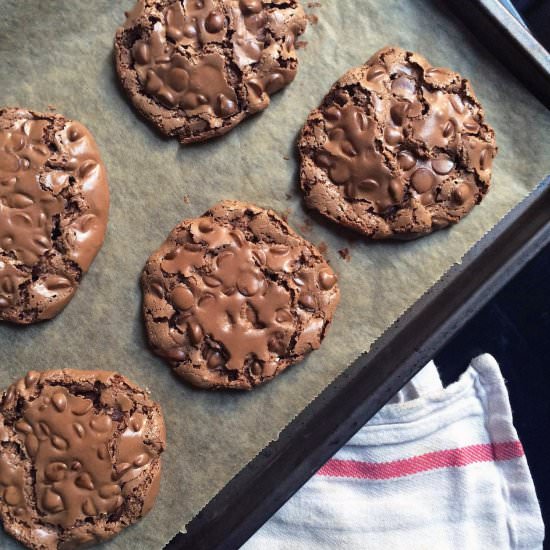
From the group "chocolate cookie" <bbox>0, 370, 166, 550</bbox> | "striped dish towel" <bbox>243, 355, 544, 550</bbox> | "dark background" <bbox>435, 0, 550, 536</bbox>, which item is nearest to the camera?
"chocolate cookie" <bbox>0, 370, 166, 550</bbox>

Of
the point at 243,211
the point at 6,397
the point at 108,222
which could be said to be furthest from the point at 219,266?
the point at 6,397

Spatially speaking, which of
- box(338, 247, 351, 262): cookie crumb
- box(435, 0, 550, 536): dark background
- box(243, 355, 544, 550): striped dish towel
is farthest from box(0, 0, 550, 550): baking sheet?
box(435, 0, 550, 536): dark background

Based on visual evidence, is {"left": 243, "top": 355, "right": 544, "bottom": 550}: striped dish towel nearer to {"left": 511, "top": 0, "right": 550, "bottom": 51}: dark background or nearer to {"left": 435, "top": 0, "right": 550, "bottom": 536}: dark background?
{"left": 435, "top": 0, "right": 550, "bottom": 536}: dark background

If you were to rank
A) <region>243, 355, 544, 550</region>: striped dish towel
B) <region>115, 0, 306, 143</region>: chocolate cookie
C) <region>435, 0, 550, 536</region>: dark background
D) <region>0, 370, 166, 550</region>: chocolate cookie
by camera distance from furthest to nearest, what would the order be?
<region>435, 0, 550, 536</region>: dark background, <region>243, 355, 544, 550</region>: striped dish towel, <region>115, 0, 306, 143</region>: chocolate cookie, <region>0, 370, 166, 550</region>: chocolate cookie

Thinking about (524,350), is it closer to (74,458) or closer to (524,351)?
(524,351)

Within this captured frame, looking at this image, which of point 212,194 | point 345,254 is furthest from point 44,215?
point 345,254

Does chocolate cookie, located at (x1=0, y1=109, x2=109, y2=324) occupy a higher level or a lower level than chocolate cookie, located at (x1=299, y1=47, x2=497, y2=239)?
lower

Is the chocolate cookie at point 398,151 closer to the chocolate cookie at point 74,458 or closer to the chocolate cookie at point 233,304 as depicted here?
the chocolate cookie at point 233,304
